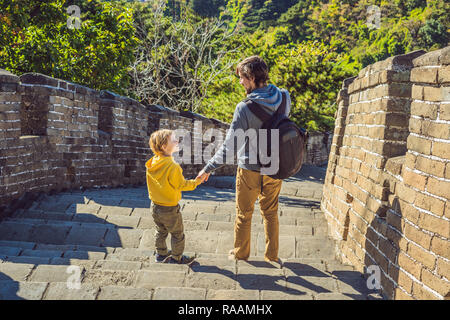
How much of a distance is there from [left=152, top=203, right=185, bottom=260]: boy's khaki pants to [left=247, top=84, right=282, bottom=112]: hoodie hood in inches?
43.7

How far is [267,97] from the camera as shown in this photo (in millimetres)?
3244

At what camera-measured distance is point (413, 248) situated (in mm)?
2463

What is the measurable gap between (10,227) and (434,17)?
114 feet

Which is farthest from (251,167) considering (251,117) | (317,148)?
(317,148)

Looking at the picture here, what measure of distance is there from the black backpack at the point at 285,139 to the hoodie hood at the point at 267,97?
41mm

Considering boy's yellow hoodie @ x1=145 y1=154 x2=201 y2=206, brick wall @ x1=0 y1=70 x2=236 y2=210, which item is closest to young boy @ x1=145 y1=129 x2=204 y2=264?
boy's yellow hoodie @ x1=145 y1=154 x2=201 y2=206

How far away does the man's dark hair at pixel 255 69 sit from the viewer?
328 centimetres

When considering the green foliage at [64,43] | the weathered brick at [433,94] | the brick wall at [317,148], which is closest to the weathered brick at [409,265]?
the weathered brick at [433,94]

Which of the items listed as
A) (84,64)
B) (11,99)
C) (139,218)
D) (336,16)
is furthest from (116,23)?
(336,16)

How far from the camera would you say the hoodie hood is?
3.23 m

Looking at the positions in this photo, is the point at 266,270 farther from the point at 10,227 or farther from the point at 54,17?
the point at 54,17

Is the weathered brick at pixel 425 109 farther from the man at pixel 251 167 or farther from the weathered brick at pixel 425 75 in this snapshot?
the man at pixel 251 167

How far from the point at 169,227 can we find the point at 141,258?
0.41m

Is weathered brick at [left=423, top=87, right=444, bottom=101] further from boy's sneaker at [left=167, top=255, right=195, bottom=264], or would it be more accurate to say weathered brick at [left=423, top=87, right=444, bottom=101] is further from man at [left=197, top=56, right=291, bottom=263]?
boy's sneaker at [left=167, top=255, right=195, bottom=264]
